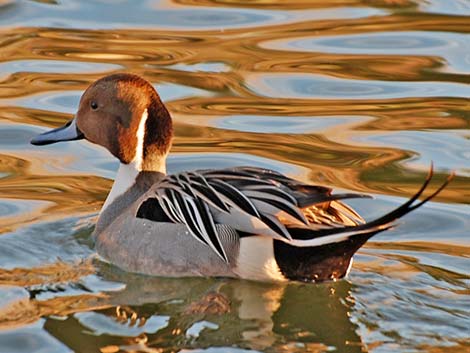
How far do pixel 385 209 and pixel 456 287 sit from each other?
1419 mm

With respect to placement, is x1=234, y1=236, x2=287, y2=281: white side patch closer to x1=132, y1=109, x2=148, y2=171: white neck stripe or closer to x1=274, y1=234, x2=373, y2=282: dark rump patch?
x1=274, y1=234, x2=373, y2=282: dark rump patch

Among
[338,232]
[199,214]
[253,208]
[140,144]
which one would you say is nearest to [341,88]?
[140,144]

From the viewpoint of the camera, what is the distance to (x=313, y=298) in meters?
7.21

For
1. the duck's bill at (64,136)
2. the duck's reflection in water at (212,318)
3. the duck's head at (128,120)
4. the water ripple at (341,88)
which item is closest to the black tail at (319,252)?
the duck's reflection in water at (212,318)

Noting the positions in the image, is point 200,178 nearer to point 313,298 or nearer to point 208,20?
point 313,298

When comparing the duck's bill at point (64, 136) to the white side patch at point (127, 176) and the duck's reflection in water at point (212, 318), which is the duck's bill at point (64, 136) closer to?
the white side patch at point (127, 176)

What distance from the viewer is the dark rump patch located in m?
7.05

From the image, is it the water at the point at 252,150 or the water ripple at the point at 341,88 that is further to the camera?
the water ripple at the point at 341,88

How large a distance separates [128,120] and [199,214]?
0.87 m

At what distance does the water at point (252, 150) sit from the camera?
6.75m

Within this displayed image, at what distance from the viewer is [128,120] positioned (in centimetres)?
794

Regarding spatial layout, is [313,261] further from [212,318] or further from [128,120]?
[128,120]

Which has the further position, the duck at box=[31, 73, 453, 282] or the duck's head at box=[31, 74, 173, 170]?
the duck's head at box=[31, 74, 173, 170]

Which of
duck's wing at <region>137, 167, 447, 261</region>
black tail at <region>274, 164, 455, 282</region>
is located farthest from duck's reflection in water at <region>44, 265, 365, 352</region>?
duck's wing at <region>137, 167, 447, 261</region>
